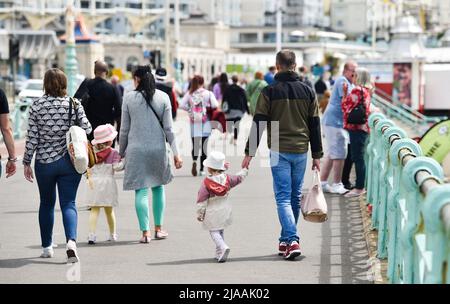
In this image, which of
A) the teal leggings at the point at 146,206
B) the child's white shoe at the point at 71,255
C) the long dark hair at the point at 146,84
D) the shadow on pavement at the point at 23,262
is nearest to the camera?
the child's white shoe at the point at 71,255

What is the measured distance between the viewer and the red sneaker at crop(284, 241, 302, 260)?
32.6 feet

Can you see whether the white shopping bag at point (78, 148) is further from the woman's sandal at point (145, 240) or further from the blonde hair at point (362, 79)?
the blonde hair at point (362, 79)

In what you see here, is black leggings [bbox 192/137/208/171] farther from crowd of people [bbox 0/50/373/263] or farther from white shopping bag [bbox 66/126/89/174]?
white shopping bag [bbox 66/126/89/174]

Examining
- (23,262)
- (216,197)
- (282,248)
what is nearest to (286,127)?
(216,197)

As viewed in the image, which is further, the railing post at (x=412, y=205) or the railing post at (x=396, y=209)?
the railing post at (x=396, y=209)

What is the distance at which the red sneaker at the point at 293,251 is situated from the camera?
9.95 meters

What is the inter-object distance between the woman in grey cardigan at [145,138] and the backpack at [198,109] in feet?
22.7

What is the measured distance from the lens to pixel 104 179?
37.5 feet

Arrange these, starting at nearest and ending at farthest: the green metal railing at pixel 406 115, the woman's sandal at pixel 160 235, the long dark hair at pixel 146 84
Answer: the long dark hair at pixel 146 84 → the woman's sandal at pixel 160 235 → the green metal railing at pixel 406 115

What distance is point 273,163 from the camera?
33.8 ft

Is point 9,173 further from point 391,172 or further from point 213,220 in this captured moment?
point 391,172

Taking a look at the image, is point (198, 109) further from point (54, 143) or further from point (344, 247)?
point (54, 143)

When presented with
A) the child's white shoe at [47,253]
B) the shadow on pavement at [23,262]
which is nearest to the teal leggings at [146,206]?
the child's white shoe at [47,253]
